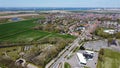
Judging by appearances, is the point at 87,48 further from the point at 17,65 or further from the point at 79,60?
the point at 17,65

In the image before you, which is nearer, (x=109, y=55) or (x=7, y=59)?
(x=7, y=59)

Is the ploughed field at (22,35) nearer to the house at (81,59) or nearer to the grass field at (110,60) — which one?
the house at (81,59)

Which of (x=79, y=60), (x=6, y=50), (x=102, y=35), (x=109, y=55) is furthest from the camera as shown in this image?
(x=102, y=35)

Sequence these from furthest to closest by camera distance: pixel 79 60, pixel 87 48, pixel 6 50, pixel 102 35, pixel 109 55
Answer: pixel 102 35
pixel 87 48
pixel 6 50
pixel 109 55
pixel 79 60

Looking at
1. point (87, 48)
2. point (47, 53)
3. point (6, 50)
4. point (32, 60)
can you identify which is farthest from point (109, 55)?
point (6, 50)

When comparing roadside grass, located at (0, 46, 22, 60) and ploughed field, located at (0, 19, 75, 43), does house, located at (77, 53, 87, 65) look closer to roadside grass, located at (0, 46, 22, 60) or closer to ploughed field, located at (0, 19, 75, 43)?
roadside grass, located at (0, 46, 22, 60)

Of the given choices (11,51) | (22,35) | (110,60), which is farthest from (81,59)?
(22,35)

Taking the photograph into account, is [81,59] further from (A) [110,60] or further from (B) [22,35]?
(B) [22,35]

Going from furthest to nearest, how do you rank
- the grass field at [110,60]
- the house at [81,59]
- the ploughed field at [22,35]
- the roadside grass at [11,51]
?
1. the ploughed field at [22,35]
2. the roadside grass at [11,51]
3. the house at [81,59]
4. the grass field at [110,60]

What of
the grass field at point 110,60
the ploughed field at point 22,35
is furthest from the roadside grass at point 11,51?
the grass field at point 110,60
